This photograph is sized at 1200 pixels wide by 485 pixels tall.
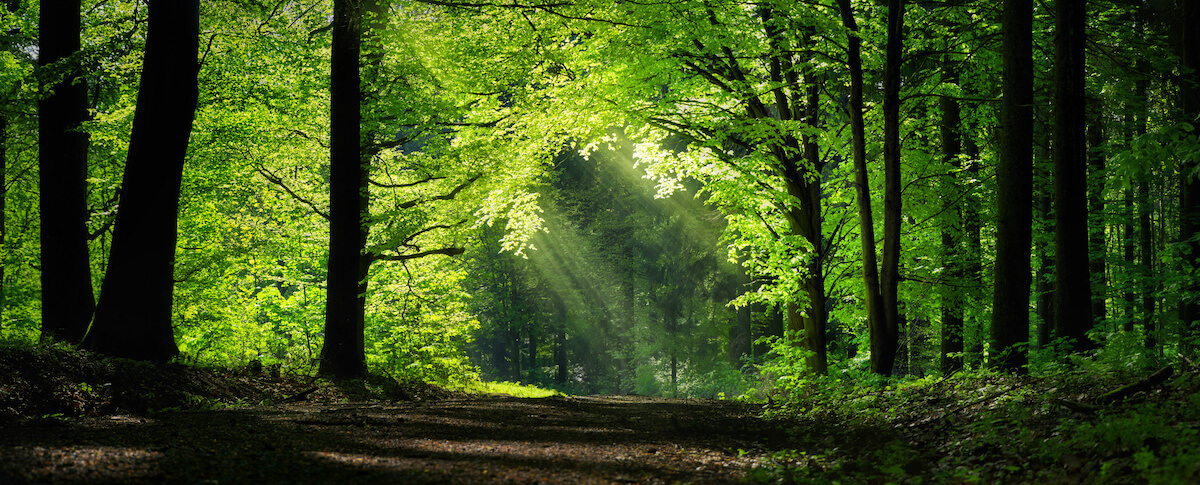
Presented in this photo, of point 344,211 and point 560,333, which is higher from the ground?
point 344,211

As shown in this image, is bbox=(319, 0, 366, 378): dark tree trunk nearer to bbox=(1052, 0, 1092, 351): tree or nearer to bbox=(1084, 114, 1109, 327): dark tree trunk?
bbox=(1052, 0, 1092, 351): tree

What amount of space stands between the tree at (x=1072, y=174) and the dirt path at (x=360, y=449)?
3635 millimetres

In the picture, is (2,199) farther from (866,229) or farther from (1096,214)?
(1096,214)

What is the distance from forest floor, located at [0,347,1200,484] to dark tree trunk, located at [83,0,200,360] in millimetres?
624

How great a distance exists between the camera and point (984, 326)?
681 inches

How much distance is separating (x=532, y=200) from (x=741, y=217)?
16.6ft

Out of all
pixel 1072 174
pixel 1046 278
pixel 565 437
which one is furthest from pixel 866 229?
pixel 1046 278

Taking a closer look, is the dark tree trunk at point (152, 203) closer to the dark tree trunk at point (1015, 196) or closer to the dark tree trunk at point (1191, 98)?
the dark tree trunk at point (1015, 196)

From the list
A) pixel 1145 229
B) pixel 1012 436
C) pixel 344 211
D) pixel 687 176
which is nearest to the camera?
pixel 1012 436

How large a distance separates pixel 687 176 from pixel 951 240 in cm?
563

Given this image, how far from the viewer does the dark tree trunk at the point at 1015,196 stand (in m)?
8.02

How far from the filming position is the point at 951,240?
13.5 meters

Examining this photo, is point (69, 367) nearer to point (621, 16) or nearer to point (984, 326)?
point (621, 16)

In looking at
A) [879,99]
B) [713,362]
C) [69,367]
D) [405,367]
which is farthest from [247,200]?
[713,362]
